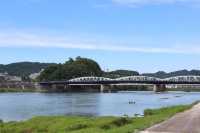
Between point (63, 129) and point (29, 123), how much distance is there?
22.1ft

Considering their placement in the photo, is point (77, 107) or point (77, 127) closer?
point (77, 127)

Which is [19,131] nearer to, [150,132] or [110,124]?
[110,124]

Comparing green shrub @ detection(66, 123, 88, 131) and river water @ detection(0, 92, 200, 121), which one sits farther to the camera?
river water @ detection(0, 92, 200, 121)

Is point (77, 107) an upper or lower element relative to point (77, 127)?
lower

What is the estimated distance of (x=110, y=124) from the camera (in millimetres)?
29656

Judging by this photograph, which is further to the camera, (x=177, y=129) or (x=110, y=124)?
(x=110, y=124)

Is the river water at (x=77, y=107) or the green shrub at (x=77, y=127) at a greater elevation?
the green shrub at (x=77, y=127)

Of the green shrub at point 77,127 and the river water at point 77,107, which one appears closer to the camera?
the green shrub at point 77,127

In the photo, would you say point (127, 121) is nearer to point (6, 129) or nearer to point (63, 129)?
point (63, 129)

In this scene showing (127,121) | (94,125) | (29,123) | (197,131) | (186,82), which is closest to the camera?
(197,131)

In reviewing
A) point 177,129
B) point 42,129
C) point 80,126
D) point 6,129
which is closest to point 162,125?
point 177,129

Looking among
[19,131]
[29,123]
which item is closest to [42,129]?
[19,131]

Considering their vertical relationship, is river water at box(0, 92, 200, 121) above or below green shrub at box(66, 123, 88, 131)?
below

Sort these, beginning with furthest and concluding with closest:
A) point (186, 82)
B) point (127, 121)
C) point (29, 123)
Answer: point (186, 82) → point (29, 123) → point (127, 121)
